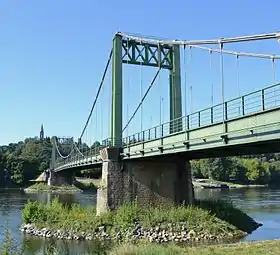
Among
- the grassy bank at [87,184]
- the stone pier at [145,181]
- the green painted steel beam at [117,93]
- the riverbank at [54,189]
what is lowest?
the riverbank at [54,189]

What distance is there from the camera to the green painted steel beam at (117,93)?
118 feet

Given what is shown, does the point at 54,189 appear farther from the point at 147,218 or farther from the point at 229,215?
the point at 147,218

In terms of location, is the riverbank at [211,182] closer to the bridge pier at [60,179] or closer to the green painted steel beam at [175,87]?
the bridge pier at [60,179]

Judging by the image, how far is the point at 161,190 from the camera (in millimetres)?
33875

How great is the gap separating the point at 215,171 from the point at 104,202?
89230mm

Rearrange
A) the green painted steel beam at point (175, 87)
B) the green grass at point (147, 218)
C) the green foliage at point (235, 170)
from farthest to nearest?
1. the green foliage at point (235, 170)
2. the green painted steel beam at point (175, 87)
3. the green grass at point (147, 218)

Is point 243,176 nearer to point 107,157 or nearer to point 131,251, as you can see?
point 107,157

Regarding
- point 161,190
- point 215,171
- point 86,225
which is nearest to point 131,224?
point 86,225

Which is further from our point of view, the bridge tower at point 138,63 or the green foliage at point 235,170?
the green foliage at point 235,170

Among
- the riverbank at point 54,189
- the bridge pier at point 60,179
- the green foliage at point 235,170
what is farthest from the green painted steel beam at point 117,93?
the green foliage at point 235,170

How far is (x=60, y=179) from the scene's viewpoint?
344ft

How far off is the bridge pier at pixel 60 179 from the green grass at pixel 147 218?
69.4 metres

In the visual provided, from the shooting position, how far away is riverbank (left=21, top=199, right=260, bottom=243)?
28406mm

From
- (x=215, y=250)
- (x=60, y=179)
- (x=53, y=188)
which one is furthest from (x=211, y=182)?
(x=215, y=250)
